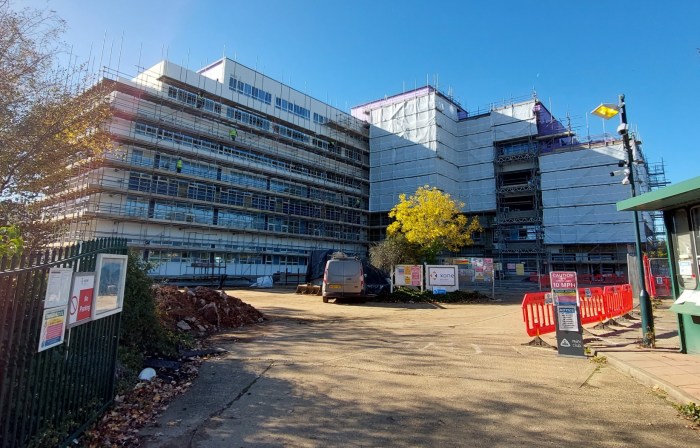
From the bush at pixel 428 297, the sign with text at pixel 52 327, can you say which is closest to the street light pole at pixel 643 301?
the sign with text at pixel 52 327

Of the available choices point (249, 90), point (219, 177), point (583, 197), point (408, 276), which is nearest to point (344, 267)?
point (408, 276)

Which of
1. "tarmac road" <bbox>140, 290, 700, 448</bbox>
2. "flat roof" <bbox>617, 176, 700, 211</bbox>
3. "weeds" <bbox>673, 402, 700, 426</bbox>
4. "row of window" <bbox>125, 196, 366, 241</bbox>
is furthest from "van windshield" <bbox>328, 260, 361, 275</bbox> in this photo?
"row of window" <bbox>125, 196, 366, 241</bbox>

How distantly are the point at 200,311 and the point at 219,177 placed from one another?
32.8m

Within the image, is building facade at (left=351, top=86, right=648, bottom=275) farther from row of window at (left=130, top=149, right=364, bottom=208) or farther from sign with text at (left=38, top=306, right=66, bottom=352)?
sign with text at (left=38, top=306, right=66, bottom=352)

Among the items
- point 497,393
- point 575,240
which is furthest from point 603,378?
point 575,240

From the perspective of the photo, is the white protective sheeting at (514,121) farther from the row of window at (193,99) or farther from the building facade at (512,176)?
the row of window at (193,99)

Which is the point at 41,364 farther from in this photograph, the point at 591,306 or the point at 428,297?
the point at 428,297

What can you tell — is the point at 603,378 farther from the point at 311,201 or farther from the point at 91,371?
the point at 311,201

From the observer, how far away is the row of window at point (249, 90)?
141ft

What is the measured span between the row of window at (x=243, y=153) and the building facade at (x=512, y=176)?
5412 mm

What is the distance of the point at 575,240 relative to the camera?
4334 cm

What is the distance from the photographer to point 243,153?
4397 cm

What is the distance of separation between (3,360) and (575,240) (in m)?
48.9

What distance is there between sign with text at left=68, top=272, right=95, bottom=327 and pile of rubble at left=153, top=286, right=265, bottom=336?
4778 millimetres
